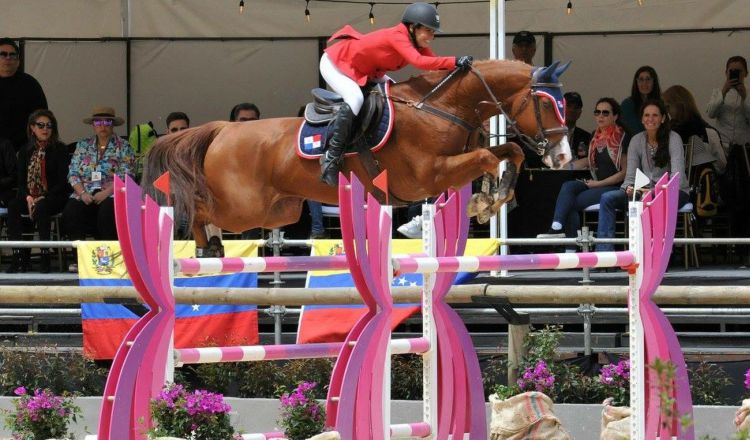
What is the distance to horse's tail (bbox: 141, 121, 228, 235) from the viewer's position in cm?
746

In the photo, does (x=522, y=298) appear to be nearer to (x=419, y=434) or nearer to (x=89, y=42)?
(x=419, y=434)

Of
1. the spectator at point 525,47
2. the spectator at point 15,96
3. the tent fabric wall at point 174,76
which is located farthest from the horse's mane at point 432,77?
the spectator at point 15,96

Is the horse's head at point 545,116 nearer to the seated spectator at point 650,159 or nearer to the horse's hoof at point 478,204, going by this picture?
the horse's hoof at point 478,204

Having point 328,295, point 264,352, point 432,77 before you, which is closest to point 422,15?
point 432,77

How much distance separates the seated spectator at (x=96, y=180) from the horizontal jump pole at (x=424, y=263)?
4.21 meters

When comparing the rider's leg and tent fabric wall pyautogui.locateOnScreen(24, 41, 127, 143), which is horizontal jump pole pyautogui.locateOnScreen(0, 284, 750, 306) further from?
tent fabric wall pyautogui.locateOnScreen(24, 41, 127, 143)

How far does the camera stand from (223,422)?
15.6ft

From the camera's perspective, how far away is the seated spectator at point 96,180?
30.2 feet

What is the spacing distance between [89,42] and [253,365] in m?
4.87

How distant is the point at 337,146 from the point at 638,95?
324cm

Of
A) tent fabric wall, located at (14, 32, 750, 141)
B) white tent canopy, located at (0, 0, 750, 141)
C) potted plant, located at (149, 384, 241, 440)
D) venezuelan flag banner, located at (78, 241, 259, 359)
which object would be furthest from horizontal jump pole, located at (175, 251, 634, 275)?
tent fabric wall, located at (14, 32, 750, 141)

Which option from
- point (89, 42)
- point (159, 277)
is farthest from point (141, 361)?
point (89, 42)

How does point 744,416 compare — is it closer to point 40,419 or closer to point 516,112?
point 516,112

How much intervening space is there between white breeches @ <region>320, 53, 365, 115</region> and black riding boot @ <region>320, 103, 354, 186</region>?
4 centimetres
